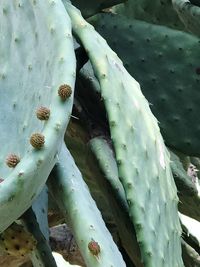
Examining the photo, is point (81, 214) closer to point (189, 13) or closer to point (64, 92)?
point (64, 92)

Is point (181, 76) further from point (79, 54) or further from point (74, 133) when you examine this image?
point (79, 54)

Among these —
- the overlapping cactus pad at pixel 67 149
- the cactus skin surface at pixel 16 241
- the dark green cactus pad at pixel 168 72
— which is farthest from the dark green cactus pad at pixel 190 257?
the cactus skin surface at pixel 16 241

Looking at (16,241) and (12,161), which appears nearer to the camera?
(12,161)

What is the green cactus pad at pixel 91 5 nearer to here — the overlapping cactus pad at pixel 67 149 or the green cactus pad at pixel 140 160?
the overlapping cactus pad at pixel 67 149

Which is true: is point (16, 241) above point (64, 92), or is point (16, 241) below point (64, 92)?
below

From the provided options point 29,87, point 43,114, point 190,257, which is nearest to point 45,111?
point 43,114

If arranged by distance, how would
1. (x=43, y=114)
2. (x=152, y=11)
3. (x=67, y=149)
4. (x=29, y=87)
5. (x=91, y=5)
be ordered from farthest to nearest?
1. (x=152, y=11)
2. (x=91, y=5)
3. (x=67, y=149)
4. (x=29, y=87)
5. (x=43, y=114)

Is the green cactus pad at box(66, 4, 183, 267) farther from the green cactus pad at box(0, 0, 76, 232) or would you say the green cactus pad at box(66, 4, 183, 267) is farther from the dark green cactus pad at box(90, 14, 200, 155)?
the dark green cactus pad at box(90, 14, 200, 155)
